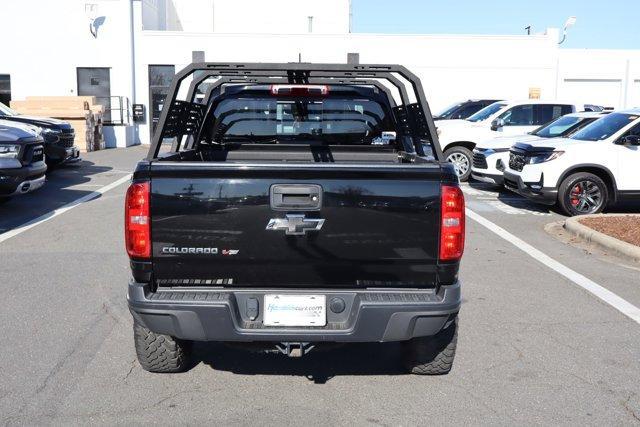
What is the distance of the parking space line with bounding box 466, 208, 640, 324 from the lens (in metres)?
6.45

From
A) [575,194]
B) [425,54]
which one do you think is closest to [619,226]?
[575,194]

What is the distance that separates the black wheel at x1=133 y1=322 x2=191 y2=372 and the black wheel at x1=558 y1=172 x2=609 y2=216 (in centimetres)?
851

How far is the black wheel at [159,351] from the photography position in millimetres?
4527

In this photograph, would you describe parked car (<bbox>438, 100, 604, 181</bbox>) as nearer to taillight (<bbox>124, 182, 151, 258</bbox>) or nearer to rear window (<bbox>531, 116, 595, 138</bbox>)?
rear window (<bbox>531, 116, 595, 138</bbox>)

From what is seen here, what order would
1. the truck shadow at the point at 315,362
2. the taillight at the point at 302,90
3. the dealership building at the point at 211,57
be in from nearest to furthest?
the truck shadow at the point at 315,362 → the taillight at the point at 302,90 → the dealership building at the point at 211,57

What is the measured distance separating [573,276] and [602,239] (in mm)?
1772

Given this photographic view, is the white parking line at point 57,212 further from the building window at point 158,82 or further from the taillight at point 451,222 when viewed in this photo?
the building window at point 158,82

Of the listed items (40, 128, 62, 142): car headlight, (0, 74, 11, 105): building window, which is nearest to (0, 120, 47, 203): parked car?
(40, 128, 62, 142): car headlight

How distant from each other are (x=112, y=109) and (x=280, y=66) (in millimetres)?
24208

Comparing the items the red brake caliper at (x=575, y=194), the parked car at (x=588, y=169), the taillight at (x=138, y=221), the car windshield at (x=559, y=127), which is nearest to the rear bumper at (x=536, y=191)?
the parked car at (x=588, y=169)

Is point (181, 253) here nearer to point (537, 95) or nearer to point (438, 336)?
point (438, 336)

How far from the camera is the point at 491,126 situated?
16.0m

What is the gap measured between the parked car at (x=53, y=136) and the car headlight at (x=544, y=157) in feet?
33.2

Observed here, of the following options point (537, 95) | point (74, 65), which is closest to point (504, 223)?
point (537, 95)
